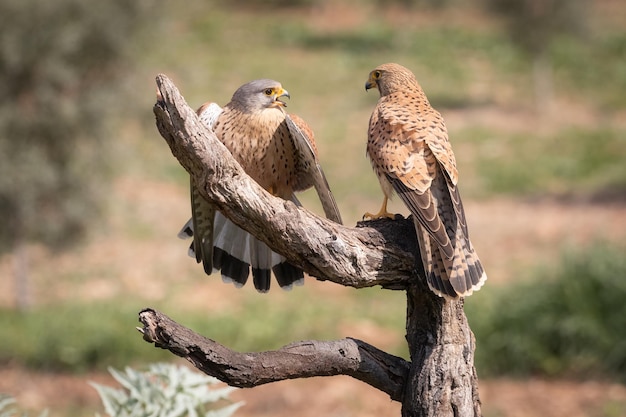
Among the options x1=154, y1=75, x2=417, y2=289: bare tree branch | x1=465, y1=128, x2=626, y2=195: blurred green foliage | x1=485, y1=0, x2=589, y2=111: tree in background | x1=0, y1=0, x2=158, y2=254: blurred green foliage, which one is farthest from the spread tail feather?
x1=485, y1=0, x2=589, y2=111: tree in background

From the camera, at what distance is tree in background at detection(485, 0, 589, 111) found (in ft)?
54.0

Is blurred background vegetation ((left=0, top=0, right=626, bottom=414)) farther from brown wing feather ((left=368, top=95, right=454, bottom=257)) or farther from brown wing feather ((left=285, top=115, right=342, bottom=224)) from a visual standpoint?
brown wing feather ((left=368, top=95, right=454, bottom=257))

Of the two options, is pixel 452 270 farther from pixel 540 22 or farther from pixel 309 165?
pixel 540 22

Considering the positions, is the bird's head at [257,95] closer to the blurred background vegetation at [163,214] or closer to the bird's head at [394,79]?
the bird's head at [394,79]

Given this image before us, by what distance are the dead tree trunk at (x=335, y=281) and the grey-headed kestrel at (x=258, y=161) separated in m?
0.47

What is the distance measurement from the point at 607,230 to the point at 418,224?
7434 millimetres

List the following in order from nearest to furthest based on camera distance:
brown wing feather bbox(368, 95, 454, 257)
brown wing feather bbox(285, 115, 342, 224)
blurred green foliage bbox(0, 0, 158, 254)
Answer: brown wing feather bbox(368, 95, 454, 257)
brown wing feather bbox(285, 115, 342, 224)
blurred green foliage bbox(0, 0, 158, 254)

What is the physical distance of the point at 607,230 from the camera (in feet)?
31.8

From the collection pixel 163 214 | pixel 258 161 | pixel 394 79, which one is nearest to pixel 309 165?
pixel 258 161

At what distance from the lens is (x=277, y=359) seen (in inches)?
104

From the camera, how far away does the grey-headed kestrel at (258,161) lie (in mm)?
3197

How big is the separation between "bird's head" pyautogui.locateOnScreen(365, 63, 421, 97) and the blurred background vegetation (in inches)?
137

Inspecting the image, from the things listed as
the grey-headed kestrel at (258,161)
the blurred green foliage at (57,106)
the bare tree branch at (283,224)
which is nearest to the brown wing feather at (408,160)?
the bare tree branch at (283,224)

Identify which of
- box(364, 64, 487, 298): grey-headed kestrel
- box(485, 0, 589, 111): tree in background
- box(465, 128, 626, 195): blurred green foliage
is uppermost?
box(485, 0, 589, 111): tree in background
